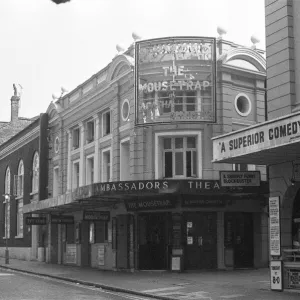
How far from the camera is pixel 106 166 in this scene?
30469mm

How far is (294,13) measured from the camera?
58.4 ft

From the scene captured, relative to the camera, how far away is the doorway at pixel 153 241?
87.0 ft

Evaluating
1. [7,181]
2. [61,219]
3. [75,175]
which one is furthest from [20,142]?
[61,219]

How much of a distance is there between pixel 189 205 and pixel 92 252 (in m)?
8.11

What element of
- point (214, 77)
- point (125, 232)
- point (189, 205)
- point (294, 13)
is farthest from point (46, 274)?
point (294, 13)

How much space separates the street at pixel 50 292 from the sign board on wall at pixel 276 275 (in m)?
3.71

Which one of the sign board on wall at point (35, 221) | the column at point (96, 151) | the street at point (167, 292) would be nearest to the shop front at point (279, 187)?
the street at point (167, 292)

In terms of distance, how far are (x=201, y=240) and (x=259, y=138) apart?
34.2ft

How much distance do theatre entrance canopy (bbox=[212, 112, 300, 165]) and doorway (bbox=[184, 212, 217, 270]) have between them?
801 centimetres

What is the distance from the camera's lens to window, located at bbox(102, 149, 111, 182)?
30312mm

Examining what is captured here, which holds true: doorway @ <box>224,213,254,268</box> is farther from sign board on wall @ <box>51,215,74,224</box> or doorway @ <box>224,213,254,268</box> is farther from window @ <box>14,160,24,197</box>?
window @ <box>14,160,24,197</box>

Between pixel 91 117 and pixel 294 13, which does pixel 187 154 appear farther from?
pixel 294 13

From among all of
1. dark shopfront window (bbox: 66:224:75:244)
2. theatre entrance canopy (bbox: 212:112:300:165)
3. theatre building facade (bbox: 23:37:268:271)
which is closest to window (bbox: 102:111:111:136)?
theatre building facade (bbox: 23:37:268:271)

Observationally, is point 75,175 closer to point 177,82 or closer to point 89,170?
point 89,170
